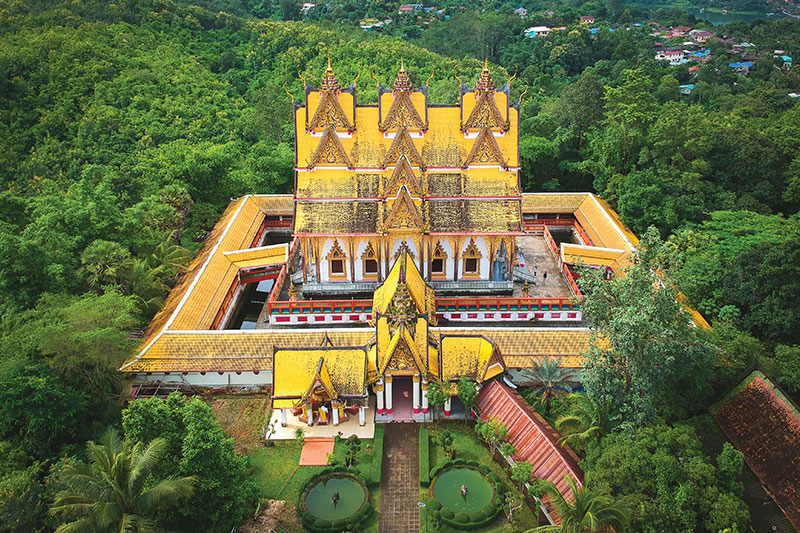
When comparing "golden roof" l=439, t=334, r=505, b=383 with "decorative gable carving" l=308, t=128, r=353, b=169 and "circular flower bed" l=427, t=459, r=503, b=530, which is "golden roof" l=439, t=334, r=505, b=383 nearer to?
"circular flower bed" l=427, t=459, r=503, b=530

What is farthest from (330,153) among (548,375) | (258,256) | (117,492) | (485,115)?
(117,492)

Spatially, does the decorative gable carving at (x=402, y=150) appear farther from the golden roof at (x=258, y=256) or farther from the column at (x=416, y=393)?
the column at (x=416, y=393)

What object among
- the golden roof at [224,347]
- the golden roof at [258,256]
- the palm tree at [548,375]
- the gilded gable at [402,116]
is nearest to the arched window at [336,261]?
the golden roof at [258,256]

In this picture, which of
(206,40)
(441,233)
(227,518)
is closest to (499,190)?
(441,233)

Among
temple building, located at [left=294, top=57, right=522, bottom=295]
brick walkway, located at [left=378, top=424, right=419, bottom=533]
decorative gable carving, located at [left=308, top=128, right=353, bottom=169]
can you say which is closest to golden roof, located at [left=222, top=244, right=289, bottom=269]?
temple building, located at [left=294, top=57, right=522, bottom=295]

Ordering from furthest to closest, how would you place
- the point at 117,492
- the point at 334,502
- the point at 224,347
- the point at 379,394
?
the point at 224,347 → the point at 379,394 → the point at 334,502 → the point at 117,492

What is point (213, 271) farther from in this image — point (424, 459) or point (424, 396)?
point (424, 459)
